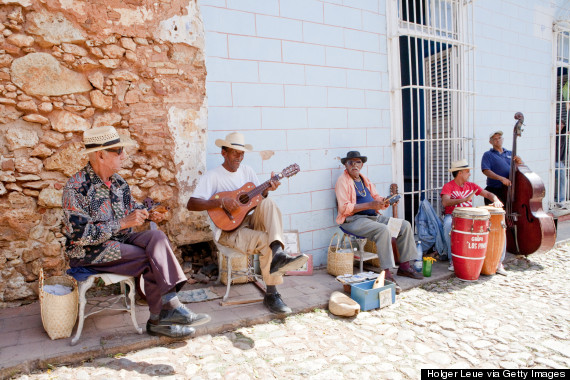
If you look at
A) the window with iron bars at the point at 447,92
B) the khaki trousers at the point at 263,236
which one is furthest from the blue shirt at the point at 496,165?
the khaki trousers at the point at 263,236

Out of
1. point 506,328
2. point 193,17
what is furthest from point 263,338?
point 193,17

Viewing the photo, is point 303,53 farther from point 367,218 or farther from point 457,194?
point 457,194

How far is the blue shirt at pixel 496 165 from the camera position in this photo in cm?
559

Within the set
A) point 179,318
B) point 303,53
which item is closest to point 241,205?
point 179,318

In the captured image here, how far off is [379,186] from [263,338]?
2962 mm

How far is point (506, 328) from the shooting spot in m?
3.32

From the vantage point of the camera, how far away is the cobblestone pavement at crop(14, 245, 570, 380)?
2645mm

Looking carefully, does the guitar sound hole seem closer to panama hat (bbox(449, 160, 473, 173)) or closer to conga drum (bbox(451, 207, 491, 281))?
conga drum (bbox(451, 207, 491, 281))

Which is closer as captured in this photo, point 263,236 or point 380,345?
point 380,345

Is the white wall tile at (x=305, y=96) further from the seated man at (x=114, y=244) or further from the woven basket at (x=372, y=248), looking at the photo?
the seated man at (x=114, y=244)

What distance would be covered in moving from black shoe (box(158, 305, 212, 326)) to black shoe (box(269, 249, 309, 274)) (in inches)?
26.8

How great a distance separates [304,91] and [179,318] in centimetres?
295

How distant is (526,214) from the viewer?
5.12 meters

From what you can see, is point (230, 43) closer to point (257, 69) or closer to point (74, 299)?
point (257, 69)
